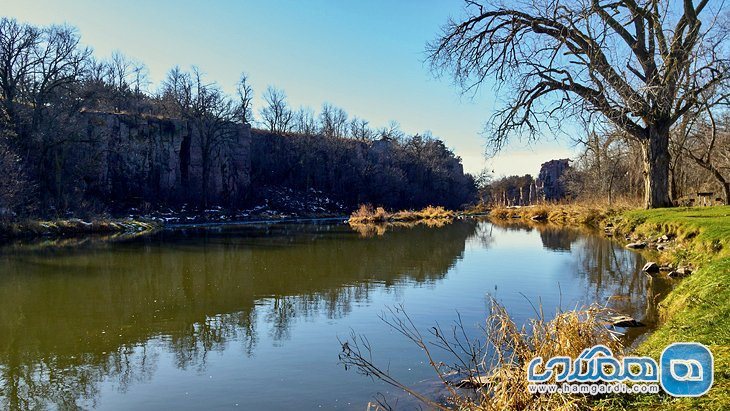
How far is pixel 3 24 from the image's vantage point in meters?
30.0

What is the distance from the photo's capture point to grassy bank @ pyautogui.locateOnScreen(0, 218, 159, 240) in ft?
75.4

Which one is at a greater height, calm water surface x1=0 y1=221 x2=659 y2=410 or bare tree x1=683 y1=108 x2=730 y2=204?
bare tree x1=683 y1=108 x2=730 y2=204

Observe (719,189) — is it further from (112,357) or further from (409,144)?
(409,144)

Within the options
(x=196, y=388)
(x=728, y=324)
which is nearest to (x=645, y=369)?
(x=728, y=324)

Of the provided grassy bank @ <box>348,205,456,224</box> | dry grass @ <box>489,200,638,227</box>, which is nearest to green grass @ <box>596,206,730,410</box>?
dry grass @ <box>489,200,638,227</box>

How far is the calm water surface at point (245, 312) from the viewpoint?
5.11m

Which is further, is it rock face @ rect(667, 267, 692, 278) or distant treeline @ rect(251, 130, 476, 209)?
distant treeline @ rect(251, 130, 476, 209)

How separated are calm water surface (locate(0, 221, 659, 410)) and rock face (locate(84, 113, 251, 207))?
2839cm

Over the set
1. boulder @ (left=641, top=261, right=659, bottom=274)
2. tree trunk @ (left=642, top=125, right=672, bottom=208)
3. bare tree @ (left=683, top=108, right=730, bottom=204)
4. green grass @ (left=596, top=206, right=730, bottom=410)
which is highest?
bare tree @ (left=683, top=108, right=730, bottom=204)

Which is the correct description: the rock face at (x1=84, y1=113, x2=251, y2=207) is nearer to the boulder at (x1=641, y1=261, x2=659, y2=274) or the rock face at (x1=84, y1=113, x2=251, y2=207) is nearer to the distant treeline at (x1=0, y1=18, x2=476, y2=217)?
the distant treeline at (x1=0, y1=18, x2=476, y2=217)

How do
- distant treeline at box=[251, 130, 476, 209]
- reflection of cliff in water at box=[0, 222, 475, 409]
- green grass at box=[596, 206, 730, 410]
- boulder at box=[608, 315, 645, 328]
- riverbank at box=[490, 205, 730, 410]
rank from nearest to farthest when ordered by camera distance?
green grass at box=[596, 206, 730, 410], riverbank at box=[490, 205, 730, 410], reflection of cliff in water at box=[0, 222, 475, 409], boulder at box=[608, 315, 645, 328], distant treeline at box=[251, 130, 476, 209]

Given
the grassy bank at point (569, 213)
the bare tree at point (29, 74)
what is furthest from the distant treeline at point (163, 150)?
the grassy bank at point (569, 213)

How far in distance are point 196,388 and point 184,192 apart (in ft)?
143

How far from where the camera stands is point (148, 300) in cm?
969
